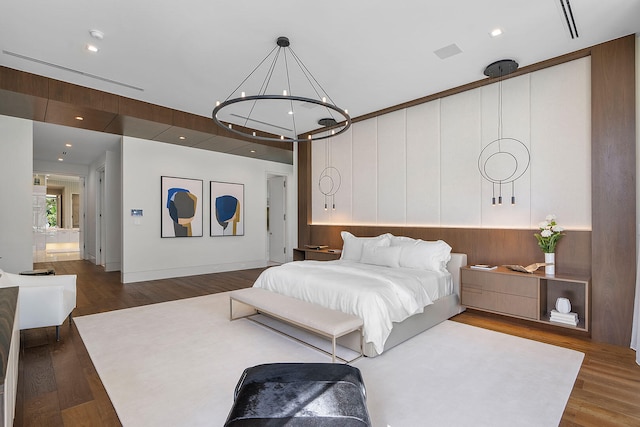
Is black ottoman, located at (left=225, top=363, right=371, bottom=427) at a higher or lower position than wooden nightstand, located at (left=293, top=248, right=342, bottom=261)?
lower

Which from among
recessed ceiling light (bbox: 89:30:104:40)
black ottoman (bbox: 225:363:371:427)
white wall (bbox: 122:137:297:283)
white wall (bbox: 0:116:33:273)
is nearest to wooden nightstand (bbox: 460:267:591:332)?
black ottoman (bbox: 225:363:371:427)

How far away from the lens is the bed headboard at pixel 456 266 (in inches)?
169

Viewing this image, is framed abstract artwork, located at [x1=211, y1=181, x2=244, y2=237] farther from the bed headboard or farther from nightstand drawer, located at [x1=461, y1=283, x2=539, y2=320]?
nightstand drawer, located at [x1=461, y1=283, x2=539, y2=320]

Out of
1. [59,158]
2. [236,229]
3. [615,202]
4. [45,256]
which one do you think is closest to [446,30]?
[615,202]

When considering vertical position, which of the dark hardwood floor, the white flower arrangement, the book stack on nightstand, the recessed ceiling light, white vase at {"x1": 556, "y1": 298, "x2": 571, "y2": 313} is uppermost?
the recessed ceiling light

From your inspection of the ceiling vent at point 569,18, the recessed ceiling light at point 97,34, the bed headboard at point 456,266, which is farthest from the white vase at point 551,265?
the recessed ceiling light at point 97,34

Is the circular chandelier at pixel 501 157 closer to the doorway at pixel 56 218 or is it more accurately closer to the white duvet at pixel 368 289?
the white duvet at pixel 368 289

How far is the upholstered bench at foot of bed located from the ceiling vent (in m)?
3.31

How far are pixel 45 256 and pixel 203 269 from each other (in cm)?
643

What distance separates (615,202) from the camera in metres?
3.33

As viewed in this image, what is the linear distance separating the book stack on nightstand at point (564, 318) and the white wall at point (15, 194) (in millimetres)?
7484

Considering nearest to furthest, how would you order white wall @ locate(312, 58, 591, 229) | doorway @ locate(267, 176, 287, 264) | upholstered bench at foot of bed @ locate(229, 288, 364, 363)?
upholstered bench at foot of bed @ locate(229, 288, 364, 363) < white wall @ locate(312, 58, 591, 229) < doorway @ locate(267, 176, 287, 264)

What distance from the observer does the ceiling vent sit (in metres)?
2.85

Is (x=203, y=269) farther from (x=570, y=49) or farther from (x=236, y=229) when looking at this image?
(x=570, y=49)
